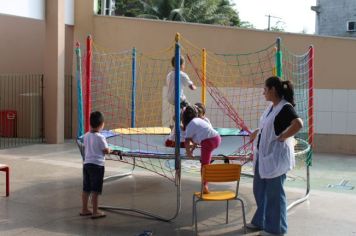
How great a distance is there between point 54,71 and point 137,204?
775 cm

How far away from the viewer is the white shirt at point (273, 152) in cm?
570

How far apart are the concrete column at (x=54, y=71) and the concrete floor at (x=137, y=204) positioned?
11.2 feet

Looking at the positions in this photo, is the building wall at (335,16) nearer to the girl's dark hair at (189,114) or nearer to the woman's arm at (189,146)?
the girl's dark hair at (189,114)

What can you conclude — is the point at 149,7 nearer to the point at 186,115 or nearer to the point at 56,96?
the point at 56,96

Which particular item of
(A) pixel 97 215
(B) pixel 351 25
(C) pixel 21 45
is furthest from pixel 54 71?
(B) pixel 351 25

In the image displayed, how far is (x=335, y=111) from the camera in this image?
13117mm

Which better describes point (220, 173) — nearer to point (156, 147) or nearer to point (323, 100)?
point (156, 147)

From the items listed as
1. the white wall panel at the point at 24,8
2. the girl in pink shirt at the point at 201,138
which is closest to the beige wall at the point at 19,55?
the white wall panel at the point at 24,8

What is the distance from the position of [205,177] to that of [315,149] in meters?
8.18

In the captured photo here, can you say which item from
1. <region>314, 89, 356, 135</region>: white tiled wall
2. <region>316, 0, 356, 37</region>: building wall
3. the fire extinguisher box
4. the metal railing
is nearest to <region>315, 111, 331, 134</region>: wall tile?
<region>314, 89, 356, 135</region>: white tiled wall

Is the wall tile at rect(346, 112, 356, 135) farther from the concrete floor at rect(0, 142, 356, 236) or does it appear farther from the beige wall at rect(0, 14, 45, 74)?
the beige wall at rect(0, 14, 45, 74)

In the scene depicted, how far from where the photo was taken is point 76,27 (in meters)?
15.0

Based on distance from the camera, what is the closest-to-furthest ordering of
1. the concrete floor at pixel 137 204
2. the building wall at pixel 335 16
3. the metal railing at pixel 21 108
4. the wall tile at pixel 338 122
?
the concrete floor at pixel 137 204 < the wall tile at pixel 338 122 < the metal railing at pixel 21 108 < the building wall at pixel 335 16

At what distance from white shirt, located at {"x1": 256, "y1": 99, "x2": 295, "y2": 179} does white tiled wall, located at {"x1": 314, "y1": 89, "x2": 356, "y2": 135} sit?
7.82 metres
